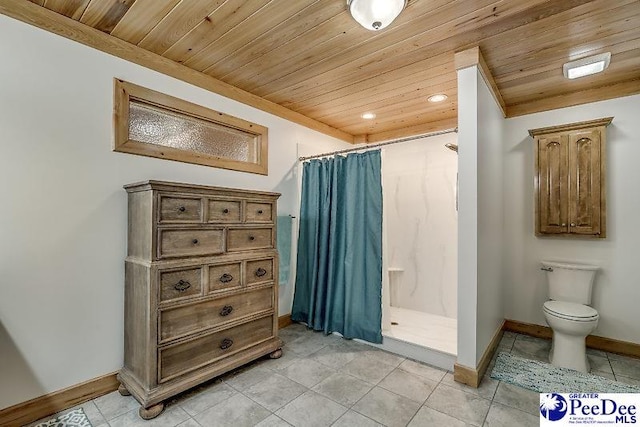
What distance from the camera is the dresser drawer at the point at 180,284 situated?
5.79ft

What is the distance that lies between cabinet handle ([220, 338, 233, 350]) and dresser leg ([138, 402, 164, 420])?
1.53 feet

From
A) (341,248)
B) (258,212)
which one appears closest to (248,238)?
(258,212)

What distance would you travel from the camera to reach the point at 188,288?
1.87m

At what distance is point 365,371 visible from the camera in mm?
2182

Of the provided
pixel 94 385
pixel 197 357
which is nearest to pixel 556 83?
pixel 197 357

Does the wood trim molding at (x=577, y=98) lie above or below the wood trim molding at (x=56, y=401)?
above

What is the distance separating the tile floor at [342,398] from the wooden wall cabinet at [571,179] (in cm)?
116

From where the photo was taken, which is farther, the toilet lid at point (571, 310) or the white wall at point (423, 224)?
the white wall at point (423, 224)

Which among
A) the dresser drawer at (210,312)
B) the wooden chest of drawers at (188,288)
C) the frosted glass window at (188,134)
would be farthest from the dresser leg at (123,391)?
the frosted glass window at (188,134)

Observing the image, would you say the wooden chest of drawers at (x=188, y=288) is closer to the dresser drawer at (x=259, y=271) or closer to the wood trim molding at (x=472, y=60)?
the dresser drawer at (x=259, y=271)

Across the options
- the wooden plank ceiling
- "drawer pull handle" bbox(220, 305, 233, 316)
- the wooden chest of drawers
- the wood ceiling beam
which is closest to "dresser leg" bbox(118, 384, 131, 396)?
the wooden chest of drawers

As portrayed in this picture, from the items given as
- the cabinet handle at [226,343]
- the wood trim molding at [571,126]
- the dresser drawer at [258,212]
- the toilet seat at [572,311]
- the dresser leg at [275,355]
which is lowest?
the dresser leg at [275,355]

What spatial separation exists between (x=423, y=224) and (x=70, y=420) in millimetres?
3298

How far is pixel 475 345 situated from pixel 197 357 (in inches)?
72.8
